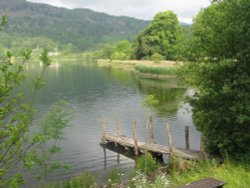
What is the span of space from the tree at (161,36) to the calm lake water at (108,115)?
88.2 ft

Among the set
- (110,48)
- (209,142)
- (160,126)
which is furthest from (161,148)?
(110,48)

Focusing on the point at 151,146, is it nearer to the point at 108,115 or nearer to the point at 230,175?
the point at 230,175

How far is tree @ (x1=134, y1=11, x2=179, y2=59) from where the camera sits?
92.7 metres

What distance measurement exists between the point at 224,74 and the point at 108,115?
80.5ft

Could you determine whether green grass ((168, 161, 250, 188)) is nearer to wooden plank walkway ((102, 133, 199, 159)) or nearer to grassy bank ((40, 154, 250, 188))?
grassy bank ((40, 154, 250, 188))

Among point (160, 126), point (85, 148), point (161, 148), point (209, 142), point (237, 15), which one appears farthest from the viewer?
point (160, 126)

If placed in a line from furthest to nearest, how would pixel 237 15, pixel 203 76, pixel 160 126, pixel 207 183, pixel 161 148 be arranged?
pixel 160 126 → pixel 161 148 → pixel 203 76 → pixel 237 15 → pixel 207 183

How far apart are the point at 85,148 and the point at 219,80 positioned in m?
15.0

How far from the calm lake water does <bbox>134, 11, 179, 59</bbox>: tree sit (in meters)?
26.9

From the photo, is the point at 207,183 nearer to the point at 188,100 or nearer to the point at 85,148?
the point at 188,100

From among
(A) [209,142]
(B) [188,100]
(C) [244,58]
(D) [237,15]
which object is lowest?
(A) [209,142]

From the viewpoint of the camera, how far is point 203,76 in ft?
53.8

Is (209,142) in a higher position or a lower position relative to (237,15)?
lower

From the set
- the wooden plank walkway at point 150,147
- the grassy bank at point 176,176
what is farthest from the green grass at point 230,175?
the wooden plank walkway at point 150,147
